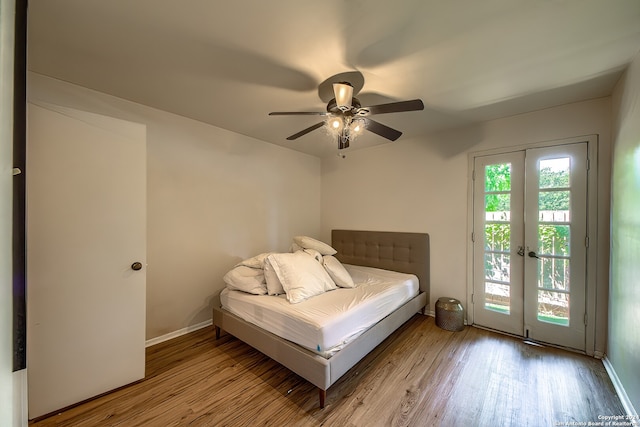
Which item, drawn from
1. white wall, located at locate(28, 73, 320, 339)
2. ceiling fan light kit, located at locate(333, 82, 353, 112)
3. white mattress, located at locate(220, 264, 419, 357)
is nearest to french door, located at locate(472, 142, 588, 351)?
white mattress, located at locate(220, 264, 419, 357)

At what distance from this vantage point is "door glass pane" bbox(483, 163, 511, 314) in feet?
9.27

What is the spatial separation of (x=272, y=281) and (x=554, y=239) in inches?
118

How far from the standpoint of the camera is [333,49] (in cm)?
164

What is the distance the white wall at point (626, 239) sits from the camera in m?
1.62

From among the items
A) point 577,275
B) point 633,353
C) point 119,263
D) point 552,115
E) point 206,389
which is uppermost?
point 552,115

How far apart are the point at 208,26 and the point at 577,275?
3860 mm

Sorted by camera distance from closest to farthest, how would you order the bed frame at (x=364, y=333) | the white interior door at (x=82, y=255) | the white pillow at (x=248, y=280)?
the white interior door at (x=82, y=255), the bed frame at (x=364, y=333), the white pillow at (x=248, y=280)

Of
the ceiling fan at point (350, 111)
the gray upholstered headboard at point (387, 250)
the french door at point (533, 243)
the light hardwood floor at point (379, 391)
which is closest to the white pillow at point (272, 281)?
the light hardwood floor at point (379, 391)

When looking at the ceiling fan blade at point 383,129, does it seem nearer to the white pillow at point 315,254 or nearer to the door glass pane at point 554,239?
the white pillow at point 315,254

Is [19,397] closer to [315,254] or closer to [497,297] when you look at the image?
[315,254]

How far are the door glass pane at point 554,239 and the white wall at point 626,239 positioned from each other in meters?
0.35

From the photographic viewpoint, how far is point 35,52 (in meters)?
1.72

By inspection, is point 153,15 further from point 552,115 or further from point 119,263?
point 552,115

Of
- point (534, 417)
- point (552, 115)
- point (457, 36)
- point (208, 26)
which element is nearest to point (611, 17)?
point (457, 36)
